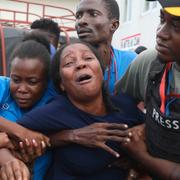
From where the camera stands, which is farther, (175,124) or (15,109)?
(15,109)

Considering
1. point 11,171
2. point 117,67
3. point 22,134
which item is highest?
point 117,67

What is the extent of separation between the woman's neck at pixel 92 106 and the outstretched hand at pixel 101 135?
0.16 metres

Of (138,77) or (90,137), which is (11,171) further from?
(138,77)

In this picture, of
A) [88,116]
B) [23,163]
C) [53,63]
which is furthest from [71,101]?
[23,163]

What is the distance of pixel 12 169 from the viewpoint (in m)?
1.75

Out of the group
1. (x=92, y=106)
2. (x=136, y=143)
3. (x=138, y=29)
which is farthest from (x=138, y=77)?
(x=138, y=29)

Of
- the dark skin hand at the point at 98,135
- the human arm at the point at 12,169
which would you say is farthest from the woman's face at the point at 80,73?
the human arm at the point at 12,169

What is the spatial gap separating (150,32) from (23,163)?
924 cm

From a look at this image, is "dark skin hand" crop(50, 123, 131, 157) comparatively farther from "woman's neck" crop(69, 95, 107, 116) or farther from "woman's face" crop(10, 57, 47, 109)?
"woman's face" crop(10, 57, 47, 109)

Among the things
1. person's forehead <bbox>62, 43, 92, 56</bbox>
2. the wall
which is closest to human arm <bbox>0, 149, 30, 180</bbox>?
person's forehead <bbox>62, 43, 92, 56</bbox>

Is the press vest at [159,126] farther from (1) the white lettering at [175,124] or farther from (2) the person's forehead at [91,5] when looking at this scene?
(2) the person's forehead at [91,5]

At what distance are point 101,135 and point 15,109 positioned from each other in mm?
626

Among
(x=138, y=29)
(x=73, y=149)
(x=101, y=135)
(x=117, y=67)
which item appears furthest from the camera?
(x=138, y=29)

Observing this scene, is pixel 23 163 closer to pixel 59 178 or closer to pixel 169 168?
pixel 59 178
